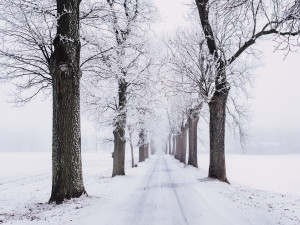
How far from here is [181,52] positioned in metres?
16.4

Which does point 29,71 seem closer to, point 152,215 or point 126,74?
point 126,74

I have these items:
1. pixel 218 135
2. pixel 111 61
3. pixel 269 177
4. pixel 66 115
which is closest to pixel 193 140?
pixel 269 177

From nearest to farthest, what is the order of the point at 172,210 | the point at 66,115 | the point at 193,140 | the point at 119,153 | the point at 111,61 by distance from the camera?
1. the point at 172,210
2. the point at 66,115
3. the point at 111,61
4. the point at 119,153
5. the point at 193,140

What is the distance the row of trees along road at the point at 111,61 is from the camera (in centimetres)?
771

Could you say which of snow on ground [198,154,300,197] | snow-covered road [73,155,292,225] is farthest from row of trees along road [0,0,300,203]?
snow on ground [198,154,300,197]

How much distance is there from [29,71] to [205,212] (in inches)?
313

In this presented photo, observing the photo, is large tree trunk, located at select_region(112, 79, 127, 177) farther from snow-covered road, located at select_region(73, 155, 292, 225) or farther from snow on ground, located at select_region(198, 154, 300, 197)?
snow on ground, located at select_region(198, 154, 300, 197)

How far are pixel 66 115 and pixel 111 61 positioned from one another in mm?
4593

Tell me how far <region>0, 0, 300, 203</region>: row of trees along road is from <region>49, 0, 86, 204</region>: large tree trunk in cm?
3

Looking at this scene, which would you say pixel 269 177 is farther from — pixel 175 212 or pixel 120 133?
pixel 175 212

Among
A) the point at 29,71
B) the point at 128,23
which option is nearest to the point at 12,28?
the point at 29,71

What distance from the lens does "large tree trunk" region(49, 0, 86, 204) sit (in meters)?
7.63

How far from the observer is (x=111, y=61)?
11.6 metres

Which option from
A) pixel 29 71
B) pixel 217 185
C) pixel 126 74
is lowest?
pixel 217 185
